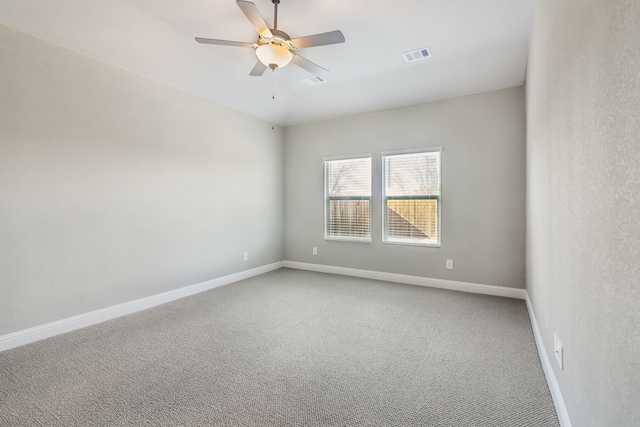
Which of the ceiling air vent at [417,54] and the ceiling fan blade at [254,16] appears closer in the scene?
the ceiling fan blade at [254,16]

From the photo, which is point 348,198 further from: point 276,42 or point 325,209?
point 276,42

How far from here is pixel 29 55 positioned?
2.67 metres

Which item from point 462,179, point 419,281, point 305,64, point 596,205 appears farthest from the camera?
point 419,281

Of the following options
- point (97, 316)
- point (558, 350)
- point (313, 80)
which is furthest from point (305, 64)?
point (97, 316)

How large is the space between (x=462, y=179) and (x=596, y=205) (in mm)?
3330

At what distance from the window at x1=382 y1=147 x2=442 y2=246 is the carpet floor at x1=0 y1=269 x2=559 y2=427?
1.31 m

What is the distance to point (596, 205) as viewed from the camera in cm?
109

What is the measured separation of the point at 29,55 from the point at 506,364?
16.0ft

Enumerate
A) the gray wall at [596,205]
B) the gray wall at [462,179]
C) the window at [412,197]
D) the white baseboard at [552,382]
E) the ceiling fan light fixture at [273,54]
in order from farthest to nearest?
1. the window at [412,197]
2. the gray wall at [462,179]
3. the ceiling fan light fixture at [273,54]
4. the white baseboard at [552,382]
5. the gray wall at [596,205]

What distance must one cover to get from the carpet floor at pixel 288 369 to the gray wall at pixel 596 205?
0.57 m

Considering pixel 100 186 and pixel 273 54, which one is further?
pixel 100 186

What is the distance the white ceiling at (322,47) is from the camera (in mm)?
2693

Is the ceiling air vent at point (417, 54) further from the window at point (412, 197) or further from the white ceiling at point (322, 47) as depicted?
the window at point (412, 197)

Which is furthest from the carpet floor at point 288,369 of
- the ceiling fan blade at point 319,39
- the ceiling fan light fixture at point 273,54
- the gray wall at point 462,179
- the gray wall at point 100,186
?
the ceiling fan blade at point 319,39
